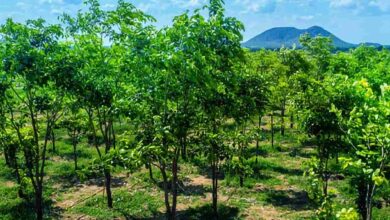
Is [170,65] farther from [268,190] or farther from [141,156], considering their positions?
[268,190]

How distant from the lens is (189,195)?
22719mm

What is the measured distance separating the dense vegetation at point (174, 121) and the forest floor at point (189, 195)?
0.11 metres

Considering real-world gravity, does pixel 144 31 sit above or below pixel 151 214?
above

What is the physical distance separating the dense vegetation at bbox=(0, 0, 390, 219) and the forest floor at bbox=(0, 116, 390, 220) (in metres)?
0.11

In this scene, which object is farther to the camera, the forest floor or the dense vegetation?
the forest floor

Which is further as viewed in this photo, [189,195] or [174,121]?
[189,195]

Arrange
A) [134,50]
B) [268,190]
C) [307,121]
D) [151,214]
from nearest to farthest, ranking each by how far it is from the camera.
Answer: [134,50]
[307,121]
[151,214]
[268,190]

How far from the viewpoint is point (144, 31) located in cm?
1112

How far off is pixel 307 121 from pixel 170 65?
821 cm

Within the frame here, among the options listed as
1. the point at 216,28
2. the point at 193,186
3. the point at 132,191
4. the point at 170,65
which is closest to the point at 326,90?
the point at 216,28

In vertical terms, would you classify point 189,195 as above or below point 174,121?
below

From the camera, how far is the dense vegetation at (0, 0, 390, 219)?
10242mm

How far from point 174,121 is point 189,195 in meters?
12.0

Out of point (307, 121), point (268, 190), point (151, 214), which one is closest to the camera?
point (307, 121)
